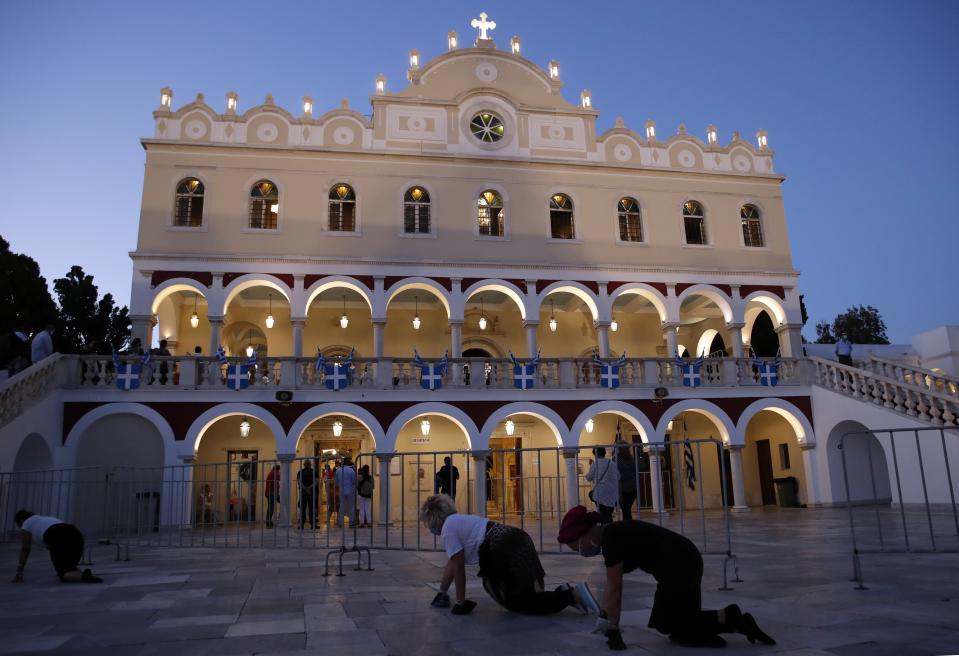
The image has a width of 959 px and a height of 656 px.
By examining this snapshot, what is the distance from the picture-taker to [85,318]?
33188 millimetres

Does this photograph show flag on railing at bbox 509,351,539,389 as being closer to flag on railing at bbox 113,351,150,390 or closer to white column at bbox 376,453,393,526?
white column at bbox 376,453,393,526

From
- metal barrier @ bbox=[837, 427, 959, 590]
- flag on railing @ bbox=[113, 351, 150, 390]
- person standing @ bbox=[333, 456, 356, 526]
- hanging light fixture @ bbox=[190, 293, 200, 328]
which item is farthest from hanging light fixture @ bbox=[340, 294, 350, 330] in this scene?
metal barrier @ bbox=[837, 427, 959, 590]

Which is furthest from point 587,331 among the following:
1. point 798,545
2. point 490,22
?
point 798,545

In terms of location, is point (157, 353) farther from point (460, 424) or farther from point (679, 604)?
point (679, 604)

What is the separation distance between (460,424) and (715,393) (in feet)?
26.7

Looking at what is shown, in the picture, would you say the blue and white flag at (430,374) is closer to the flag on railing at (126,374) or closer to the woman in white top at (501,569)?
the flag on railing at (126,374)

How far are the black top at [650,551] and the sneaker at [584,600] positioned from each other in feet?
3.19

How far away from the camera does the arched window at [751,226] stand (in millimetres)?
25938

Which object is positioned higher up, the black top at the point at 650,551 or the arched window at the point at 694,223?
the arched window at the point at 694,223

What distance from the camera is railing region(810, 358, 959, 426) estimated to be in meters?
17.8

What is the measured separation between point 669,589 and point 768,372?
19.8 meters

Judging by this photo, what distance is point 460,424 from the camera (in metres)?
21.7

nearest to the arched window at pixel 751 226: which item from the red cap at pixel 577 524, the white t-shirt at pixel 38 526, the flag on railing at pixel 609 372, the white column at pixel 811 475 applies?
the white column at pixel 811 475

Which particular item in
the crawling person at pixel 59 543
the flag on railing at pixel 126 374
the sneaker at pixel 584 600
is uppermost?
the flag on railing at pixel 126 374
